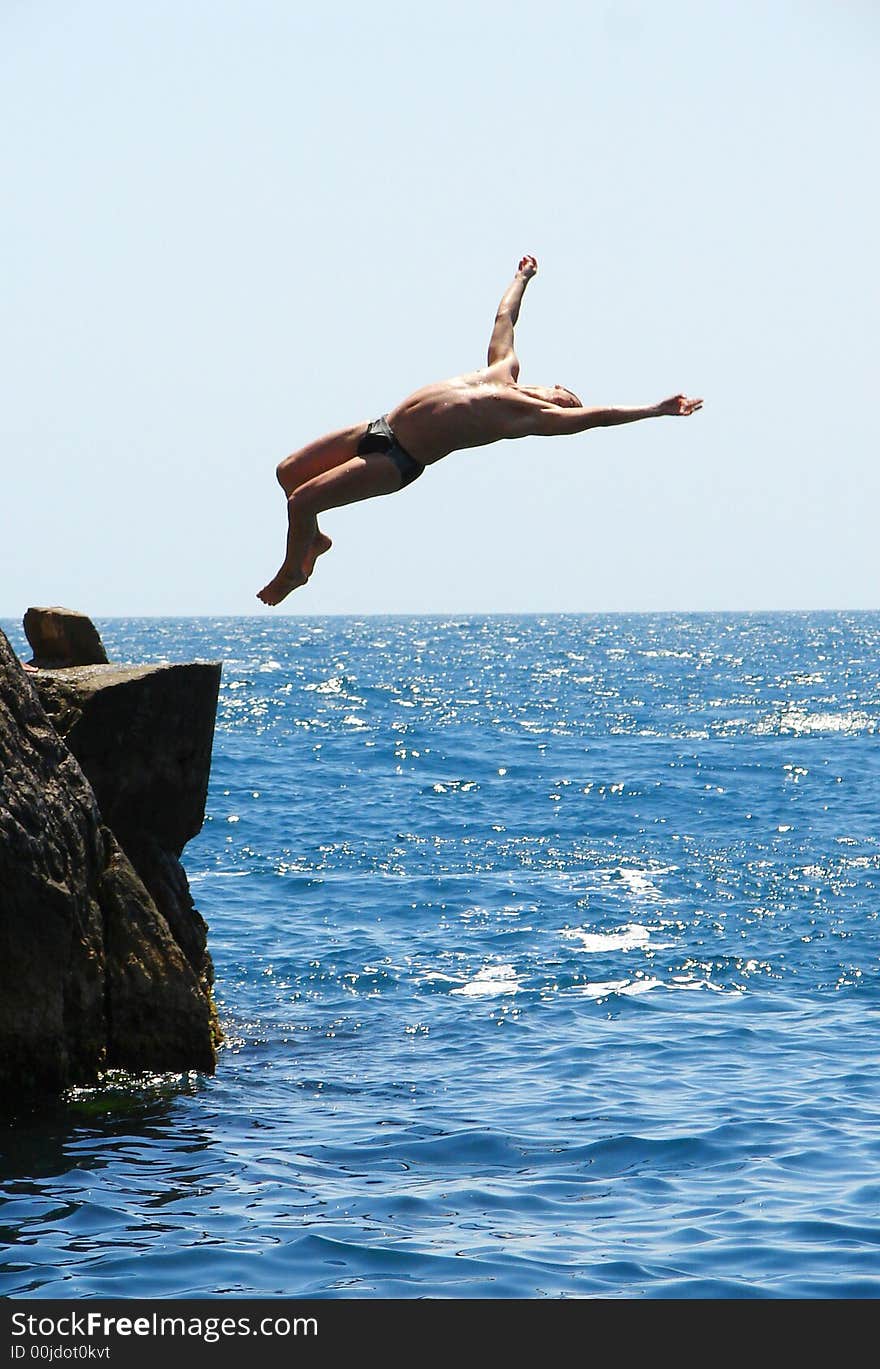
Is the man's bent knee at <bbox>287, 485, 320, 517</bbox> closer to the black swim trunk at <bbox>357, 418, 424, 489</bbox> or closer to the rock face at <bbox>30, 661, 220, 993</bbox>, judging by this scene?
the black swim trunk at <bbox>357, 418, 424, 489</bbox>

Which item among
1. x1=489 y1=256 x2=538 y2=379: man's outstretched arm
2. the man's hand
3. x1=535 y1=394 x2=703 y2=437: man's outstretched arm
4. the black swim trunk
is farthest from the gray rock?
the man's hand

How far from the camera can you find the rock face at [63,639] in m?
14.7

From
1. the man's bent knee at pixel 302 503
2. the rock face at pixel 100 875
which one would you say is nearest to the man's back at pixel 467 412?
the man's bent knee at pixel 302 503

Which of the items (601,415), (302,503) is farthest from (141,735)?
(601,415)

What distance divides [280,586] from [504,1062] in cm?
632

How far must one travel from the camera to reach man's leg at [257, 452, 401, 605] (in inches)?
414

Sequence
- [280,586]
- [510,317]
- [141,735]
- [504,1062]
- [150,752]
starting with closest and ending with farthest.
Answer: [280,586] → [510,317] → [141,735] → [150,752] → [504,1062]

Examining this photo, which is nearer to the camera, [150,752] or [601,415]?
[601,415]

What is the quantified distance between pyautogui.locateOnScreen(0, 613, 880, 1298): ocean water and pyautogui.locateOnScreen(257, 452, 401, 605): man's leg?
426 cm

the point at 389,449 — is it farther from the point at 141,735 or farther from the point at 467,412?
the point at 141,735

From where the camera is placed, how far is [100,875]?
1298 cm

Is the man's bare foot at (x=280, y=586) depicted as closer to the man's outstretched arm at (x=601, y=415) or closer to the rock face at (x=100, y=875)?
the man's outstretched arm at (x=601, y=415)

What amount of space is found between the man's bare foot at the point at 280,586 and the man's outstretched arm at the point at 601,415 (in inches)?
75.6
